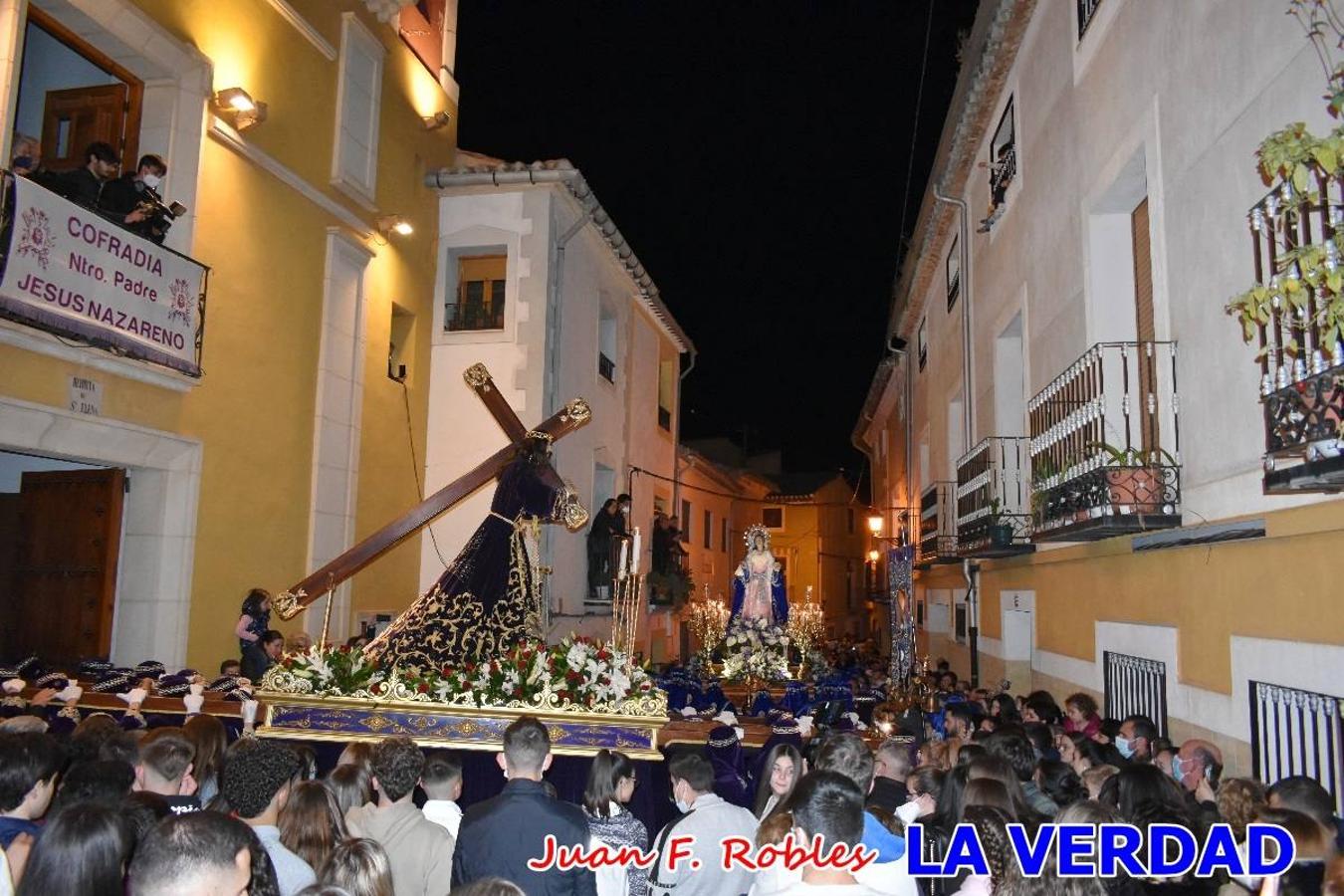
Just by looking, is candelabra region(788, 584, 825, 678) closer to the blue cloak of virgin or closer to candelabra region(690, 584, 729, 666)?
the blue cloak of virgin

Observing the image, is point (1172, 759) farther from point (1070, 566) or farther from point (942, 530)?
point (942, 530)

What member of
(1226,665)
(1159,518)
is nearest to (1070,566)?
(1159,518)

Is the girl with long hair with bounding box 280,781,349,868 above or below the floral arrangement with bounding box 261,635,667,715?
below

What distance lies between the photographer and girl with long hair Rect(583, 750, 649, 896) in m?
4.62

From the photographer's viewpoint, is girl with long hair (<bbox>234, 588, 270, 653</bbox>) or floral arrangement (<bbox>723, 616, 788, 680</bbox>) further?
floral arrangement (<bbox>723, 616, 788, 680</bbox>)

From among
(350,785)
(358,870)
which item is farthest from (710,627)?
(358,870)

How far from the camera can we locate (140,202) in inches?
371

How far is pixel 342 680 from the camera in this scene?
26.7 feet

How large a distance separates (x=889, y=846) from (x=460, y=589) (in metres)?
5.62

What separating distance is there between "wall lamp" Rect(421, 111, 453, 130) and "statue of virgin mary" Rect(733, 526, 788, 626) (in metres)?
8.29

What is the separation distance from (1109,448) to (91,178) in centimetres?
869

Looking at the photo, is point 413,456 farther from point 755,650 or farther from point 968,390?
point 968,390

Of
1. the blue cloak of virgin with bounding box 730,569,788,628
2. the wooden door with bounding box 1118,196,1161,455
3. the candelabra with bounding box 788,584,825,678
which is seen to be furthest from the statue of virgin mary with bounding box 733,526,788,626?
the wooden door with bounding box 1118,196,1161,455

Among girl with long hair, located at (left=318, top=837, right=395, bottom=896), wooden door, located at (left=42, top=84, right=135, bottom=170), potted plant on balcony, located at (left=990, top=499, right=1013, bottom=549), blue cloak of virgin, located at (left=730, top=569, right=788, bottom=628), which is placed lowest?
girl with long hair, located at (left=318, top=837, right=395, bottom=896)
